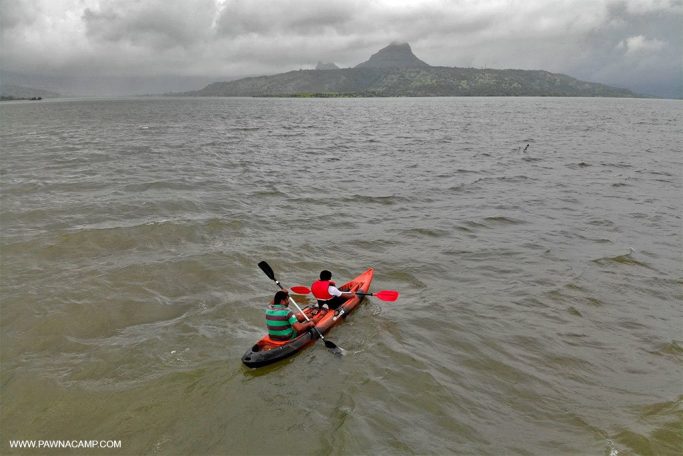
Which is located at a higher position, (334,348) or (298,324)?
(298,324)

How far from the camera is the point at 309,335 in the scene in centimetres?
1067

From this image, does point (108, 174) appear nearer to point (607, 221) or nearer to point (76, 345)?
point (76, 345)

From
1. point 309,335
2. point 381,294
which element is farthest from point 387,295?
point 309,335

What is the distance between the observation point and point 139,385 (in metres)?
8.88

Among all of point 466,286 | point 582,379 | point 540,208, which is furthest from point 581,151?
point 582,379

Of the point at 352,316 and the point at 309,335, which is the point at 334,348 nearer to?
the point at 309,335

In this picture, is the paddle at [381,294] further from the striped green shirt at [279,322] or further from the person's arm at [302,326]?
the striped green shirt at [279,322]

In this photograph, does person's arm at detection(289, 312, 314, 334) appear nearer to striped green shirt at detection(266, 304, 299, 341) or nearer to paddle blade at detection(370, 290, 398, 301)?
striped green shirt at detection(266, 304, 299, 341)

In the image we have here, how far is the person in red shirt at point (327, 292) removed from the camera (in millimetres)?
11821

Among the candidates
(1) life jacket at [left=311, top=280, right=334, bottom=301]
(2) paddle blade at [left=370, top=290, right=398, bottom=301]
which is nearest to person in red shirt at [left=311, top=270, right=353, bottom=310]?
(1) life jacket at [left=311, top=280, right=334, bottom=301]

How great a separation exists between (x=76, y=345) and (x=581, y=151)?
4256 cm

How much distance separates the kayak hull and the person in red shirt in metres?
0.20

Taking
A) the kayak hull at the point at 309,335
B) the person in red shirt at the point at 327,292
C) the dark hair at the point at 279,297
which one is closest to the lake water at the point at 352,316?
the kayak hull at the point at 309,335

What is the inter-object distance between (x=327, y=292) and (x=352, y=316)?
4.01 ft
